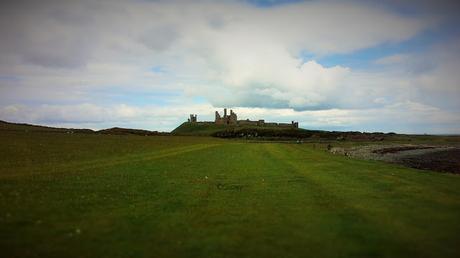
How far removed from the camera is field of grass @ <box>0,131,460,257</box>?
14.0 m

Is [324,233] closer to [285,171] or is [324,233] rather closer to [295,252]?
[295,252]

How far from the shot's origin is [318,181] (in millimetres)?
31156

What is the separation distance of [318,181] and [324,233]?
50.8ft

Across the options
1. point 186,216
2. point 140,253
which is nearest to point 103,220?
point 186,216

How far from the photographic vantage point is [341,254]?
13.6 meters

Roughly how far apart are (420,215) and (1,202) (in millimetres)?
19890

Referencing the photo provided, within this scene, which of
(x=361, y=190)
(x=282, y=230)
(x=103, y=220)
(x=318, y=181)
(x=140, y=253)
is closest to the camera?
(x=140, y=253)

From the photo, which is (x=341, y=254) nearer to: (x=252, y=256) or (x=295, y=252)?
(x=295, y=252)

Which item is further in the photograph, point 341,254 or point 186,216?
point 186,216

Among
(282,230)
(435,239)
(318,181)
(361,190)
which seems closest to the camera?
(435,239)

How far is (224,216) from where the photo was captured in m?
18.9

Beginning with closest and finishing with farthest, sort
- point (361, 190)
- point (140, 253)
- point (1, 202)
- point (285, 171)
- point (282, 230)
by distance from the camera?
point (140, 253), point (282, 230), point (1, 202), point (361, 190), point (285, 171)

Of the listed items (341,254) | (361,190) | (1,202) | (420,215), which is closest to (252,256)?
(341,254)

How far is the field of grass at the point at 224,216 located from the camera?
14.0 metres
